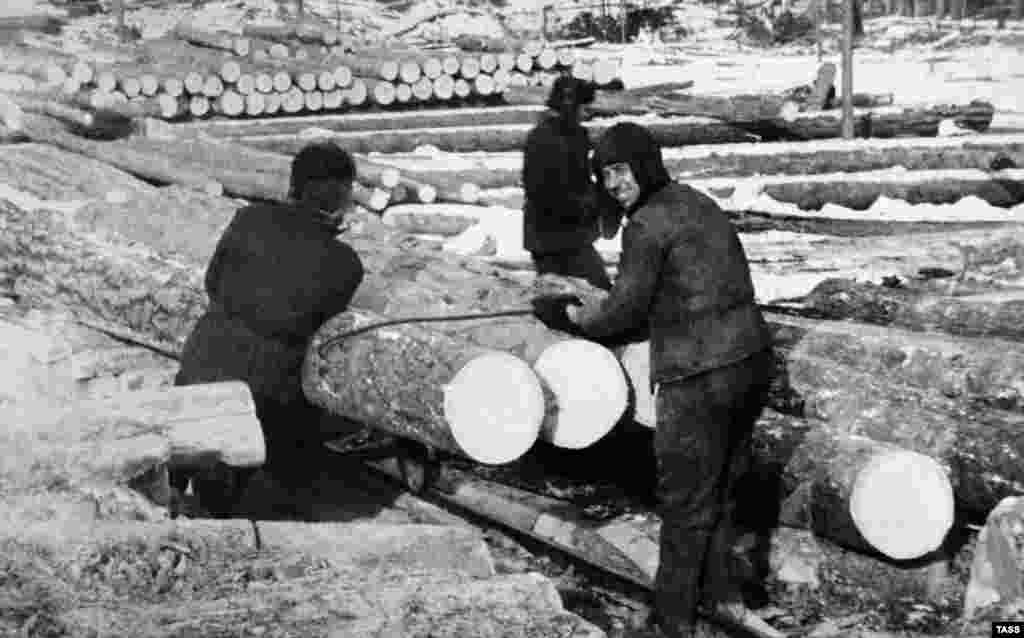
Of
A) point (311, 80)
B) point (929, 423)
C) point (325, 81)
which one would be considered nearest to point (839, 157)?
point (325, 81)

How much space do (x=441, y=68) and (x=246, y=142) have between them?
298 cm

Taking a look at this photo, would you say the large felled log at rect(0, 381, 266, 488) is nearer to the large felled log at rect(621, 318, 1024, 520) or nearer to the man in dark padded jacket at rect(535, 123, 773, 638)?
the man in dark padded jacket at rect(535, 123, 773, 638)

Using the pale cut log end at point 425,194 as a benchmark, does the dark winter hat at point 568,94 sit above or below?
above

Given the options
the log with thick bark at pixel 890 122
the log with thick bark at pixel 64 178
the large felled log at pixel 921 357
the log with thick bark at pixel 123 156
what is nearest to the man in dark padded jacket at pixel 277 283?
the large felled log at pixel 921 357

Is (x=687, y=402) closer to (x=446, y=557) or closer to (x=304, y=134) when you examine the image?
(x=446, y=557)

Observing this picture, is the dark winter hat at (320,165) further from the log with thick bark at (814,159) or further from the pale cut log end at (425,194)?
the log with thick bark at (814,159)

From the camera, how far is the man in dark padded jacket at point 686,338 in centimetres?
435

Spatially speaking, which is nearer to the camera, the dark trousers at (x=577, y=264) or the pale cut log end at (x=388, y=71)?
the dark trousers at (x=577, y=264)

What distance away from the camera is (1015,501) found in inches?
157

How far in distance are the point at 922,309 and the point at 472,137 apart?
8.21 metres

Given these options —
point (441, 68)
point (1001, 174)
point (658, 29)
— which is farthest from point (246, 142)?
point (658, 29)

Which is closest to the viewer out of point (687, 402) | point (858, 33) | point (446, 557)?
point (446, 557)

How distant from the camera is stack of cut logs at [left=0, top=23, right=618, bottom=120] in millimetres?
15234

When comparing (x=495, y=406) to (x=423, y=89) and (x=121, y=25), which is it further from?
(x=121, y=25)
